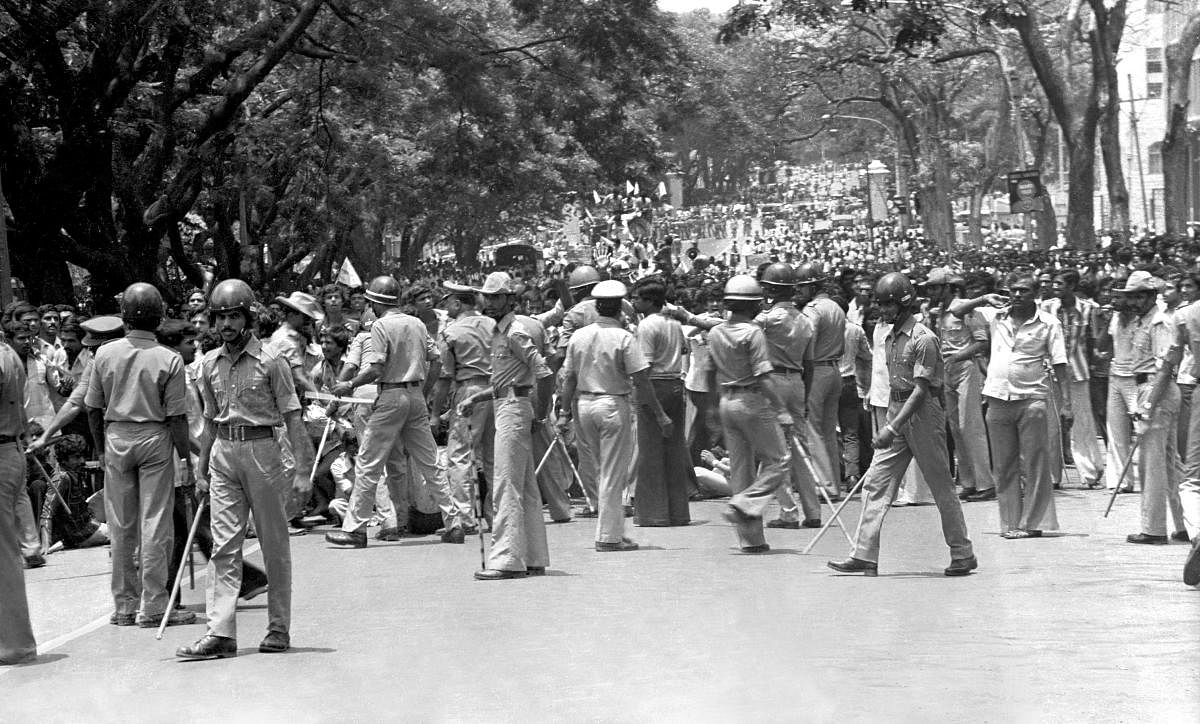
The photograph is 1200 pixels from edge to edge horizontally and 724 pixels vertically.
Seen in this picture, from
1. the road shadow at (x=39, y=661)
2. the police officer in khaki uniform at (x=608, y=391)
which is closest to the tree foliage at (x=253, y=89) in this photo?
the police officer in khaki uniform at (x=608, y=391)

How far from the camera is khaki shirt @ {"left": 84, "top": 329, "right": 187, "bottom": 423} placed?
9781mm

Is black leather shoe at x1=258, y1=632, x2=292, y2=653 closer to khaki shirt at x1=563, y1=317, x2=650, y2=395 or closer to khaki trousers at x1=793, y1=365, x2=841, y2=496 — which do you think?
khaki shirt at x1=563, y1=317, x2=650, y2=395

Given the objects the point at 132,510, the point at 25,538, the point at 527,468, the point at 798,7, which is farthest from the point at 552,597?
the point at 798,7

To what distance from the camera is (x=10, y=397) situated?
31.2 ft

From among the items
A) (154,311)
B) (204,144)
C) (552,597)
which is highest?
(204,144)

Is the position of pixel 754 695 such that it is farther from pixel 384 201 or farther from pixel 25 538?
pixel 384 201

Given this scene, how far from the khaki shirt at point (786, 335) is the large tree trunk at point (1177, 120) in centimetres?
1807

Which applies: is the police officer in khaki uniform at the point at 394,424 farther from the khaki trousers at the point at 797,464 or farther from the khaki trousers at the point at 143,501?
the khaki trousers at the point at 143,501

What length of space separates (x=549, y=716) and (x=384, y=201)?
34030 mm

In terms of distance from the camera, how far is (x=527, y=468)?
11609mm

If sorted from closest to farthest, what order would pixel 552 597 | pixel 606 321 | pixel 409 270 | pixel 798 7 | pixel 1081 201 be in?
pixel 552 597 < pixel 606 321 < pixel 798 7 < pixel 1081 201 < pixel 409 270

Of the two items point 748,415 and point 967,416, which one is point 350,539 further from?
point 967,416

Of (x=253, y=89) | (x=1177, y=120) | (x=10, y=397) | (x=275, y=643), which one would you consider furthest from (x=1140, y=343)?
(x=1177, y=120)

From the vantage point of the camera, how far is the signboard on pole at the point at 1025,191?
36.2m
